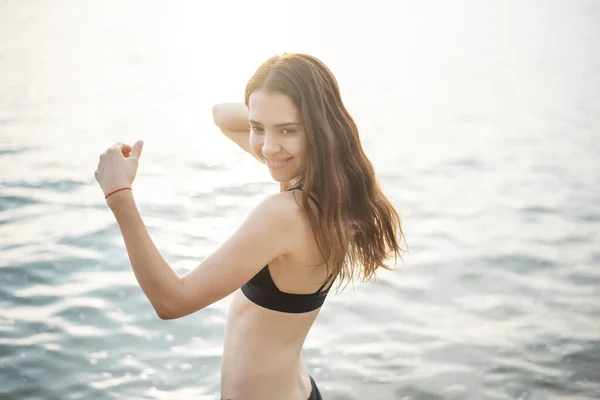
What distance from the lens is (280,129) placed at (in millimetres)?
2688

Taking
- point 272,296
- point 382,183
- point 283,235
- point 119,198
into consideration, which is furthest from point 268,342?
point 382,183

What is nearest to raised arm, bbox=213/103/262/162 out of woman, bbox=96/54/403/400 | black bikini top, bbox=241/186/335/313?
woman, bbox=96/54/403/400

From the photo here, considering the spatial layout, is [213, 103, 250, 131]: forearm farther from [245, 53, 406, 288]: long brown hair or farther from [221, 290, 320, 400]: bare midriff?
[221, 290, 320, 400]: bare midriff

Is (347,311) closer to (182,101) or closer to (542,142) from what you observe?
(542,142)

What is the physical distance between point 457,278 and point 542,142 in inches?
195

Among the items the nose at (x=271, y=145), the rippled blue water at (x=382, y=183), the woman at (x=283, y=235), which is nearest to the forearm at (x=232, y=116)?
the woman at (x=283, y=235)

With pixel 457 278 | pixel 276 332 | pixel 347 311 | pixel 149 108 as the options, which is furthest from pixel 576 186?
pixel 276 332

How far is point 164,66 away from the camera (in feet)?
48.4

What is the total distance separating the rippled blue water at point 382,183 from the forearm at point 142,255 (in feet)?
9.89

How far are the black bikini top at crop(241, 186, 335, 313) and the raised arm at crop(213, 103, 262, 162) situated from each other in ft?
2.66

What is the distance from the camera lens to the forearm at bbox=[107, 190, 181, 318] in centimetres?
232

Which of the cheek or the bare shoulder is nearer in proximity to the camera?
the bare shoulder

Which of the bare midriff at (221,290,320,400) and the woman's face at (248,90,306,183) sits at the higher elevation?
the woman's face at (248,90,306,183)

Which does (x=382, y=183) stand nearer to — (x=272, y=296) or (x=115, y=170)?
(x=272, y=296)
